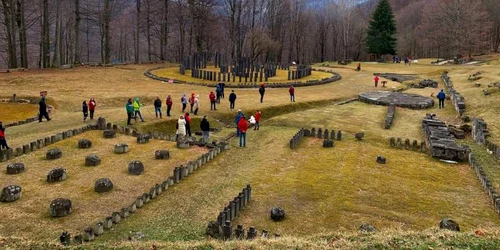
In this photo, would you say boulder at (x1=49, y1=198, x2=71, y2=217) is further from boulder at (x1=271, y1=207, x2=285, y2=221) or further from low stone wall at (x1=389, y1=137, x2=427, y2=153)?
low stone wall at (x1=389, y1=137, x2=427, y2=153)

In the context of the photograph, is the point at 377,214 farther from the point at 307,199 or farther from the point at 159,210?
the point at 159,210

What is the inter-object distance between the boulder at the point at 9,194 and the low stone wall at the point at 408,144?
54.2 feet

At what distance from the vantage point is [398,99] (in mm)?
33094

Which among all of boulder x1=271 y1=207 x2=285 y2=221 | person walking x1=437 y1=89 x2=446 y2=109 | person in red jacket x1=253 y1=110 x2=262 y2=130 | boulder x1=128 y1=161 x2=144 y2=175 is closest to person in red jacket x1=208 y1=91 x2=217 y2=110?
person in red jacket x1=253 y1=110 x2=262 y2=130

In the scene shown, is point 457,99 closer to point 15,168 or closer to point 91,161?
point 91,161

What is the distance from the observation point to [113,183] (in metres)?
14.6

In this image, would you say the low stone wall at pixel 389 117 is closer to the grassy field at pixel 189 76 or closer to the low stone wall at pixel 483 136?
the low stone wall at pixel 483 136

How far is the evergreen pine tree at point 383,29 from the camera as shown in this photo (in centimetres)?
7381

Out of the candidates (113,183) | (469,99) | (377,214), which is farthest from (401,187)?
(469,99)

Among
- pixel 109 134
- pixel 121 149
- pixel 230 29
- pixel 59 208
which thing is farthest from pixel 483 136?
pixel 230 29

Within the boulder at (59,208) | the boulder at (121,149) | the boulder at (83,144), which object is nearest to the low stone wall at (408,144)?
the boulder at (121,149)

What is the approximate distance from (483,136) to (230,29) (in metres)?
46.7

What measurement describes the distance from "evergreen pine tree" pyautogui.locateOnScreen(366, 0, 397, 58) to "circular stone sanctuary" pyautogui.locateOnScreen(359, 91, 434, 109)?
40.6 metres

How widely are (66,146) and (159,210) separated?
8393mm
